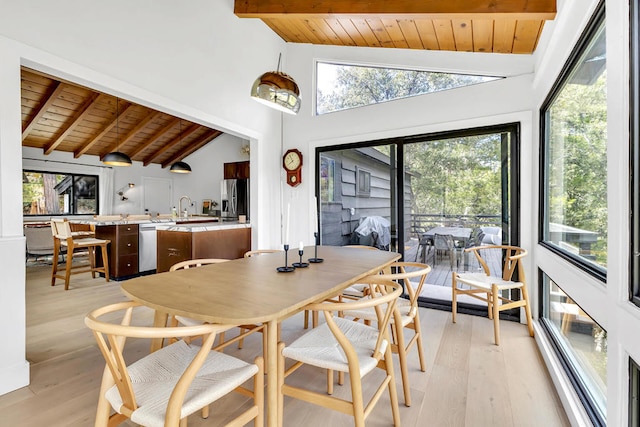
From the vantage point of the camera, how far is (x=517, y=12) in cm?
229

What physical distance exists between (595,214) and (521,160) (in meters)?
1.59

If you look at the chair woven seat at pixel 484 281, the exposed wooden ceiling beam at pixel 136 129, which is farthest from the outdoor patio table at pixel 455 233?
the exposed wooden ceiling beam at pixel 136 129

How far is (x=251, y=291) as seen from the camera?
4.66 feet

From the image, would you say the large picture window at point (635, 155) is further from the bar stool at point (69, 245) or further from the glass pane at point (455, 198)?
the bar stool at point (69, 245)

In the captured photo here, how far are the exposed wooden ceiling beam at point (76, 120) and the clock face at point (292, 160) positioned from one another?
375 centimetres

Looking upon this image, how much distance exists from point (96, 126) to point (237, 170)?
9.96ft

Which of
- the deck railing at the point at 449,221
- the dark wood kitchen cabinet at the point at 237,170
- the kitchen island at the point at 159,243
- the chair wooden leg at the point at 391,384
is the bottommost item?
the chair wooden leg at the point at 391,384

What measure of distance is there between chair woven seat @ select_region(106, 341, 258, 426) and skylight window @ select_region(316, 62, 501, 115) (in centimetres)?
349

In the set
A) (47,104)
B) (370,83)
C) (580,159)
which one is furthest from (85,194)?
(580,159)

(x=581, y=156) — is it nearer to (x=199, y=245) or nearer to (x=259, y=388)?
(x=259, y=388)

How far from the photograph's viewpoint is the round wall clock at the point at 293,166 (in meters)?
4.45

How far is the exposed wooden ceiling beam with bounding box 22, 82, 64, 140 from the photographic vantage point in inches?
199

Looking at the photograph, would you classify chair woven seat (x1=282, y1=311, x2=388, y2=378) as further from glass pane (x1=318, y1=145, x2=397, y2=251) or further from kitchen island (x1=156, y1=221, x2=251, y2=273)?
kitchen island (x1=156, y1=221, x2=251, y2=273)

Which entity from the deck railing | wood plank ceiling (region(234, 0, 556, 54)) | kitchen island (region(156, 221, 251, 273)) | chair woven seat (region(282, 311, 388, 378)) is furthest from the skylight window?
chair woven seat (region(282, 311, 388, 378))
